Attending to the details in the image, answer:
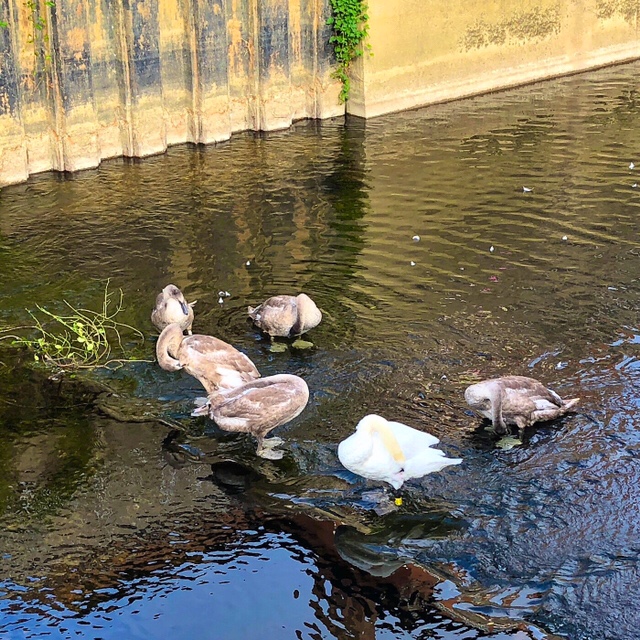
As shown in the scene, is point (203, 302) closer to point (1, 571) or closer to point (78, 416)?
point (78, 416)

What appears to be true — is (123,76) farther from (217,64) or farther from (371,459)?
(371,459)

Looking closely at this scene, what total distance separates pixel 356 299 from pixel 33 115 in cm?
602

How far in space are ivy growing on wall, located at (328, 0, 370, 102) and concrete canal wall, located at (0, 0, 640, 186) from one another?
0.50ft

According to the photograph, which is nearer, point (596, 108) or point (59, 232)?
point (59, 232)

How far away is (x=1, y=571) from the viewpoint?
6.32 metres

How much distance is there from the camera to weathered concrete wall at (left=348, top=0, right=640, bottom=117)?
1700cm

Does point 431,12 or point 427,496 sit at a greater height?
point 431,12

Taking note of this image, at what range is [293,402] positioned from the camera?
24.3ft

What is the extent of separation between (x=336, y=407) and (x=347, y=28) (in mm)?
9733

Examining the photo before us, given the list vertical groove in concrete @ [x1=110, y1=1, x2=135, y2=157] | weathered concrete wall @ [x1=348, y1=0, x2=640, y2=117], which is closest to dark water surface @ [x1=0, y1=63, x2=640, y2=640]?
vertical groove in concrete @ [x1=110, y1=1, x2=135, y2=157]

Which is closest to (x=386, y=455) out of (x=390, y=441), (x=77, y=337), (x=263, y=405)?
(x=390, y=441)

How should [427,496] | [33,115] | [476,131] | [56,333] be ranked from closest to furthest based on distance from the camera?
[427,496] → [56,333] → [33,115] → [476,131]

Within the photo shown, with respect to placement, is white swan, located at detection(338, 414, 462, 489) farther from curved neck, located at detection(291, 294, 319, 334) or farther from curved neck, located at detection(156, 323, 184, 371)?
curved neck, located at detection(291, 294, 319, 334)

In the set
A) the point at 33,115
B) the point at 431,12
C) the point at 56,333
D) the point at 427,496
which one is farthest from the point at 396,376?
the point at 431,12
